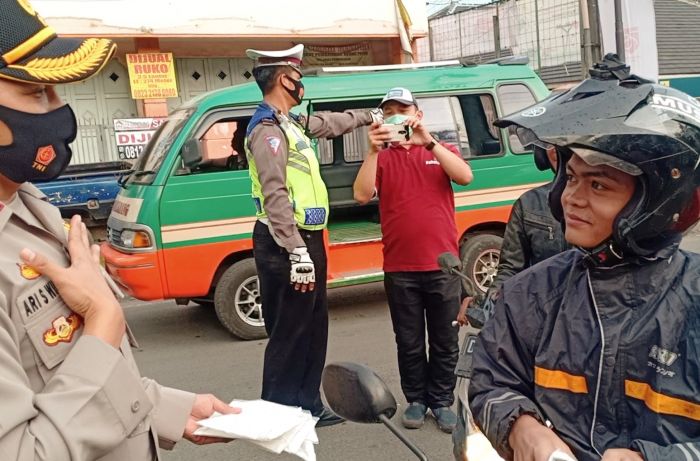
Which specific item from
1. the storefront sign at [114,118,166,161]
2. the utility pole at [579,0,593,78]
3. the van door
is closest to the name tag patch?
the van door

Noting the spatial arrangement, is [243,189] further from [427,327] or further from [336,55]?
[336,55]

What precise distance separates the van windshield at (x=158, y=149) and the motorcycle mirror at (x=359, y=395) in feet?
14.7

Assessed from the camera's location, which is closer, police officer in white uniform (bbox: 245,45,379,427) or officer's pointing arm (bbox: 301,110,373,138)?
police officer in white uniform (bbox: 245,45,379,427)

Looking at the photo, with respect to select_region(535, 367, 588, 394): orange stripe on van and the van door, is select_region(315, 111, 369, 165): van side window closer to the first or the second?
the van door

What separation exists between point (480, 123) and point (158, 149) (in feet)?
10.9

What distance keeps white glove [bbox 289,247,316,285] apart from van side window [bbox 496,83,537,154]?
12.7ft

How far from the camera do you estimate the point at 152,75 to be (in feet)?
40.9

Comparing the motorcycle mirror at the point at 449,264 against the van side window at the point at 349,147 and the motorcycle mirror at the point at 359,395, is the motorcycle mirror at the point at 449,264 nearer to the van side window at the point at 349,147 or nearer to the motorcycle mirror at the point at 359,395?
the motorcycle mirror at the point at 359,395

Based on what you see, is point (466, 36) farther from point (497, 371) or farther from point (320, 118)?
point (497, 371)

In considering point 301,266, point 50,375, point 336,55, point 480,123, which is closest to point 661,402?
point 50,375

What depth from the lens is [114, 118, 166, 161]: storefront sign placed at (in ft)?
40.6

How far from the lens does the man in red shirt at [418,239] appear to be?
385cm

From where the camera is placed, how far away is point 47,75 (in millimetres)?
1347

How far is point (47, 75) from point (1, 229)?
33 centimetres
